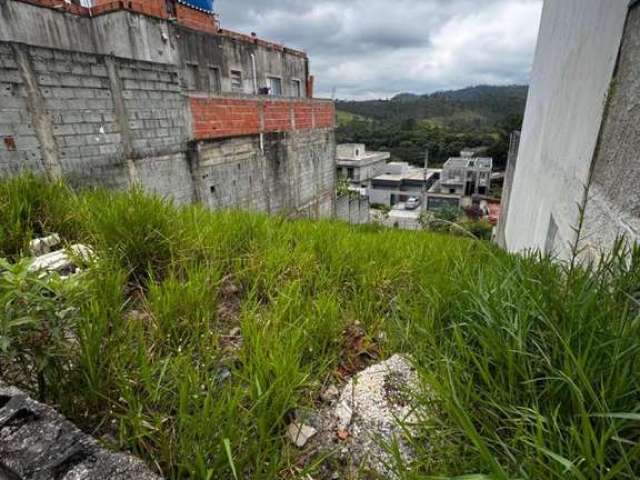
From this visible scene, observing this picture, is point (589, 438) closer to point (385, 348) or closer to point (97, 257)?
point (385, 348)

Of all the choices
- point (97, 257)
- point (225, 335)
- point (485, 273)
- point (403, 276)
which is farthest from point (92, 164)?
point (485, 273)

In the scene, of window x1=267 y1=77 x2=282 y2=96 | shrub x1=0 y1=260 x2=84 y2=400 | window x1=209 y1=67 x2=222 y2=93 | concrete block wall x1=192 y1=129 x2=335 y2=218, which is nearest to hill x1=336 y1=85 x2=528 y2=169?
window x1=267 y1=77 x2=282 y2=96

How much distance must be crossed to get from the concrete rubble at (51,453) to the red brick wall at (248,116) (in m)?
5.79

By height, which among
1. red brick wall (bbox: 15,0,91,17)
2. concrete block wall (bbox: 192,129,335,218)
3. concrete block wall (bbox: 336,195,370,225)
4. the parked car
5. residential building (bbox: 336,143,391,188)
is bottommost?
the parked car

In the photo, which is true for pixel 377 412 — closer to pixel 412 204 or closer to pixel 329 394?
pixel 329 394

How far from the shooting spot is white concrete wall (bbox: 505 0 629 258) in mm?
1885

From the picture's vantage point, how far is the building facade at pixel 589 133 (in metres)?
1.40

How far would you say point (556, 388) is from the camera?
791 millimetres

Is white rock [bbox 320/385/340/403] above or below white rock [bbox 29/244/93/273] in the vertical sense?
below

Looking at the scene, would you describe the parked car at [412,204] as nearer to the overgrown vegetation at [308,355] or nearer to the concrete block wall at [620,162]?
the concrete block wall at [620,162]

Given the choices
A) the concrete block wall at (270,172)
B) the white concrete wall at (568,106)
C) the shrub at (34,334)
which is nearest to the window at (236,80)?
the concrete block wall at (270,172)

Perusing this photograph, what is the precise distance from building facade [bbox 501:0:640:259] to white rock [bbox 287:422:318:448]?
1091mm

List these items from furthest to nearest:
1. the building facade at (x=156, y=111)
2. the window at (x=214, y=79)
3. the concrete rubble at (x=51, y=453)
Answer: the window at (x=214, y=79)
the building facade at (x=156, y=111)
the concrete rubble at (x=51, y=453)

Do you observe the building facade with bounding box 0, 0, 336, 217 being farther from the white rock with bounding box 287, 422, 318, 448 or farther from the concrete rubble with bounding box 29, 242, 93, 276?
the white rock with bounding box 287, 422, 318, 448
